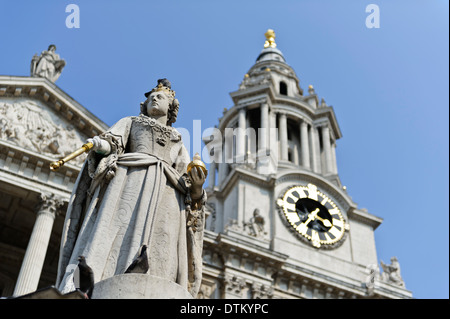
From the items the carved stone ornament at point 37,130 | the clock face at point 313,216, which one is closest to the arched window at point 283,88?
the clock face at point 313,216

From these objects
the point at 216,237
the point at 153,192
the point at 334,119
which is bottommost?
the point at 153,192

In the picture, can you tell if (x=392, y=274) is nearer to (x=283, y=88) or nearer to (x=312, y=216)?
(x=312, y=216)

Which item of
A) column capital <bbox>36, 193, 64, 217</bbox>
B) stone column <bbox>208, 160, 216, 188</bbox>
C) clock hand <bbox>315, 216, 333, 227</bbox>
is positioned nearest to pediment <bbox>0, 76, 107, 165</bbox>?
Result: column capital <bbox>36, 193, 64, 217</bbox>

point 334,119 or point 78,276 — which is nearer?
point 78,276

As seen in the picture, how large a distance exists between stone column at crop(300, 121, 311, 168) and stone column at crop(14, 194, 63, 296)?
20.7m

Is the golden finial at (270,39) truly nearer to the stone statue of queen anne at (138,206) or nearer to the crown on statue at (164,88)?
the crown on statue at (164,88)

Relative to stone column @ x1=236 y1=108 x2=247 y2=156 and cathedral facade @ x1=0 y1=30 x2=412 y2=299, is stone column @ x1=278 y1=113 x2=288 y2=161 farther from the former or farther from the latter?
stone column @ x1=236 y1=108 x2=247 y2=156

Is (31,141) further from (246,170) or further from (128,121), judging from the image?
(128,121)

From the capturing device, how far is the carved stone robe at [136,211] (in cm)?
625

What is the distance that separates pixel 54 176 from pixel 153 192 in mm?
19963

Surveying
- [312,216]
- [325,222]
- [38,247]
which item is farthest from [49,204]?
[325,222]

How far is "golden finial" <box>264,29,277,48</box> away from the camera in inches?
2176
